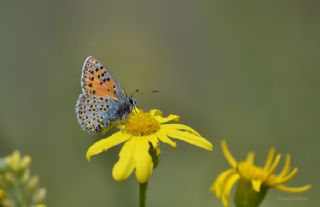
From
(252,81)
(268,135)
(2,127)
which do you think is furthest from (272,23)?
(2,127)

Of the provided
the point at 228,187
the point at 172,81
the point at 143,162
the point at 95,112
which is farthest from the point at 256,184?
the point at 172,81

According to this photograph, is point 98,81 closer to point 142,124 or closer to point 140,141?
point 142,124

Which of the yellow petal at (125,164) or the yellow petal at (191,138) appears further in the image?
the yellow petal at (191,138)

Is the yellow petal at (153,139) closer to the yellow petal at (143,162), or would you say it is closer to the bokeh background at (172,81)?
the yellow petal at (143,162)

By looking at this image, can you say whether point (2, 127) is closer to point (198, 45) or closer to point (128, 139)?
point (128, 139)

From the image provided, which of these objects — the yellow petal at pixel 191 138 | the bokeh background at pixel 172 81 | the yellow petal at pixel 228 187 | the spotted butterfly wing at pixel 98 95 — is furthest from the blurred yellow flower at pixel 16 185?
the spotted butterfly wing at pixel 98 95

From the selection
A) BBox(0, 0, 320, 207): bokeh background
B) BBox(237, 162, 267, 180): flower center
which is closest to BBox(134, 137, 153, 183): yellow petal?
BBox(237, 162, 267, 180): flower center
